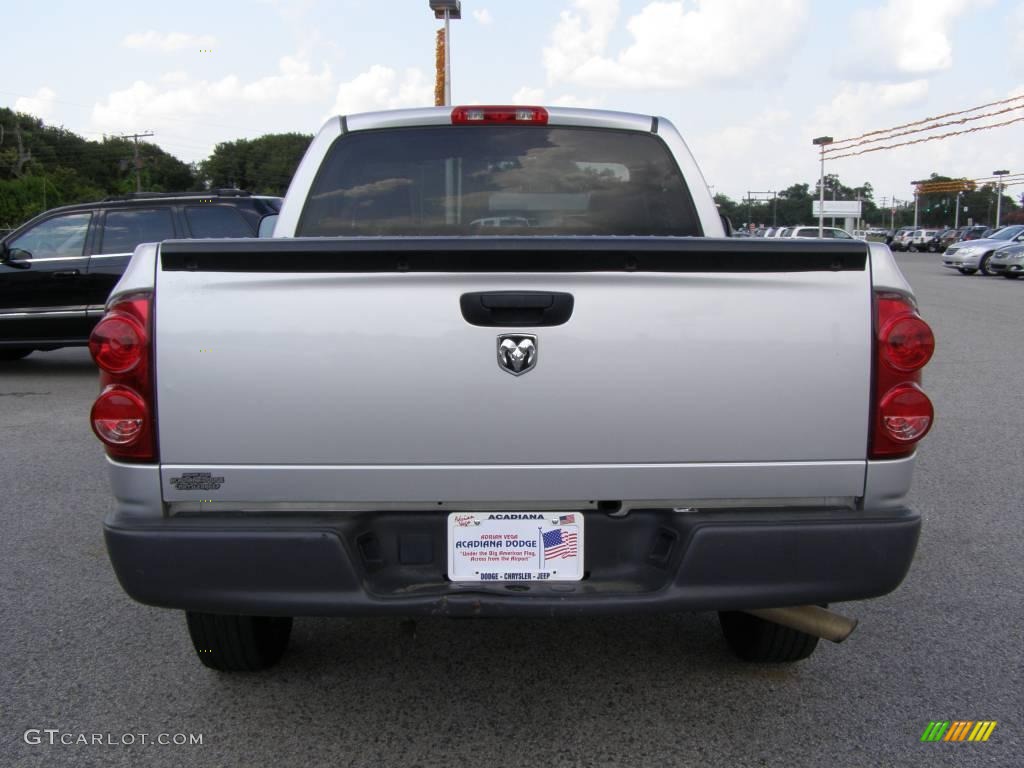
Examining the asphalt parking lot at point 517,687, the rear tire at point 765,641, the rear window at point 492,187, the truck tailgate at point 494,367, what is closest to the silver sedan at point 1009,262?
the asphalt parking lot at point 517,687

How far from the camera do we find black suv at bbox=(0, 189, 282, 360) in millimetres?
10375

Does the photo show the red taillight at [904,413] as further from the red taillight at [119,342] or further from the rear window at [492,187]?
the red taillight at [119,342]

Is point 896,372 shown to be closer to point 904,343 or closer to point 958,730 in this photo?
point 904,343

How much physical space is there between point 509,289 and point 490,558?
724mm

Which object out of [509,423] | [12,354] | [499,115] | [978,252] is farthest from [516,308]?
[978,252]

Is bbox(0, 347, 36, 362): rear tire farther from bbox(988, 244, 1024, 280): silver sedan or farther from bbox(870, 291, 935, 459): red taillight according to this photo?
bbox(988, 244, 1024, 280): silver sedan

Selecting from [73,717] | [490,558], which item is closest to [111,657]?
[73,717]

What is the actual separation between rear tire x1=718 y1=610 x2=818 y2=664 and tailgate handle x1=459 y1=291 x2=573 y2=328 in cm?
134

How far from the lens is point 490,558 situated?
2637 mm

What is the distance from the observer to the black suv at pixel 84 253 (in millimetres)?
10375

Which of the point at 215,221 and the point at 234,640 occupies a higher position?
the point at 215,221

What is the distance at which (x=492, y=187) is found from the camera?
3.94 metres

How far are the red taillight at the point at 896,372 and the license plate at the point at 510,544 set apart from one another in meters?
0.85

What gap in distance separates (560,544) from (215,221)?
8631 mm
